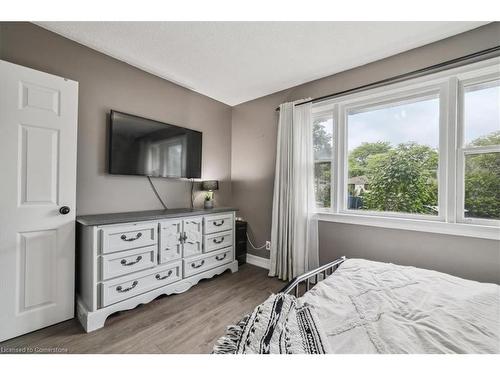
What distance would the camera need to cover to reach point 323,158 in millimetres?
2703

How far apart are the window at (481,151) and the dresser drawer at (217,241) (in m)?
2.40

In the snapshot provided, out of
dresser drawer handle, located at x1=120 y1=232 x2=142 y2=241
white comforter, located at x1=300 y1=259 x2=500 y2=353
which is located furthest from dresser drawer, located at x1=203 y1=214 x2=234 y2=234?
white comforter, located at x1=300 y1=259 x2=500 y2=353

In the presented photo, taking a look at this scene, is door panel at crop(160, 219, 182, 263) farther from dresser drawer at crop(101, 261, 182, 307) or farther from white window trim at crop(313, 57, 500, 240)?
white window trim at crop(313, 57, 500, 240)

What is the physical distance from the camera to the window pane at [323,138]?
2.66 m

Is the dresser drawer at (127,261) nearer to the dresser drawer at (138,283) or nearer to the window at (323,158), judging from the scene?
the dresser drawer at (138,283)

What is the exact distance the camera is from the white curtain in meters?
2.57

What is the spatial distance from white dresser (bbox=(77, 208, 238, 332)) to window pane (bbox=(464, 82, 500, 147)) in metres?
2.59

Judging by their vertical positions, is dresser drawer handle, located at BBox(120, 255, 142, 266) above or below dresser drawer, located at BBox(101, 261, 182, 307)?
above

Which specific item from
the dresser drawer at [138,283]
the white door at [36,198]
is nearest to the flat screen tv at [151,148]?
the white door at [36,198]

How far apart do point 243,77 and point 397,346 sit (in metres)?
2.75
